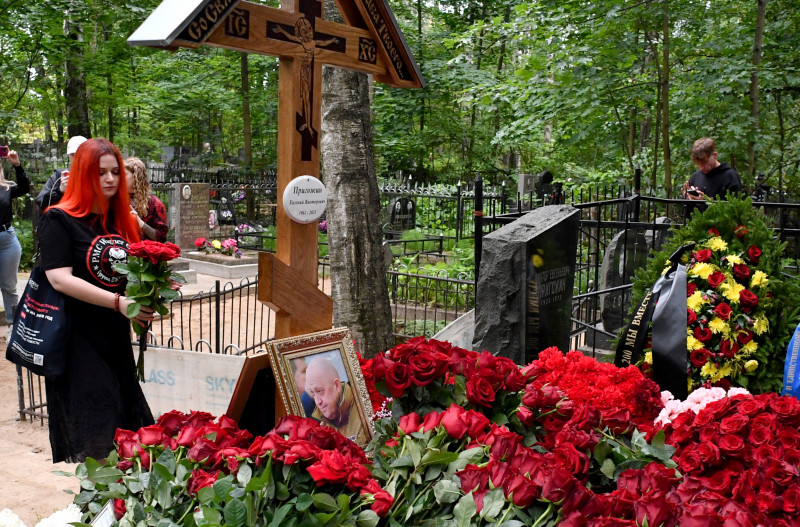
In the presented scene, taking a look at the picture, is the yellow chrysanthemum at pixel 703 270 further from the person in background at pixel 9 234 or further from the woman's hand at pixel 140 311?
the person in background at pixel 9 234

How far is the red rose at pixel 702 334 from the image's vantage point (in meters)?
4.07

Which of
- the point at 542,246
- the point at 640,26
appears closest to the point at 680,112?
the point at 640,26

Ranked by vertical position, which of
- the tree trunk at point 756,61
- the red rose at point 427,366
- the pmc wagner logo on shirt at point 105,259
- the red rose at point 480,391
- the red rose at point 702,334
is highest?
the tree trunk at point 756,61

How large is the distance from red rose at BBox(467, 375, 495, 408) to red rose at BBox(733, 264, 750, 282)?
2560 mm

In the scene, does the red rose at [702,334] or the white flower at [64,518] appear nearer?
the white flower at [64,518]

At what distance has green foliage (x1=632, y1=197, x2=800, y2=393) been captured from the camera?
412 cm

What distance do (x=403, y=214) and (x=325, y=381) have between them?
15.0 m

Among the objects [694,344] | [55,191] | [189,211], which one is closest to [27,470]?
[55,191]

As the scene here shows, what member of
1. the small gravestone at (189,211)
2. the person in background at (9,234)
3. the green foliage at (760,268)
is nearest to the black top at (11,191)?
the person in background at (9,234)

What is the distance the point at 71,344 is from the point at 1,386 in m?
4.71

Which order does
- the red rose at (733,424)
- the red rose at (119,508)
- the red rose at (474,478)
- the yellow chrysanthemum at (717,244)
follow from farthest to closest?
1. the yellow chrysanthemum at (717,244)
2. the red rose at (733,424)
3. the red rose at (119,508)
4. the red rose at (474,478)

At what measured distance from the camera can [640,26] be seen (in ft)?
41.4

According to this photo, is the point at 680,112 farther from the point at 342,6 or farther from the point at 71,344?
the point at 71,344

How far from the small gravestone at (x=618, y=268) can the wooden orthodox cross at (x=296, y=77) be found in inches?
198
